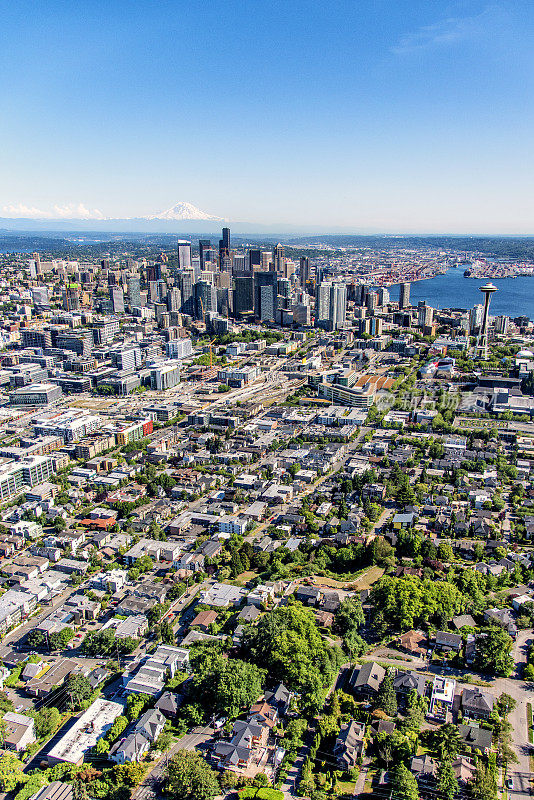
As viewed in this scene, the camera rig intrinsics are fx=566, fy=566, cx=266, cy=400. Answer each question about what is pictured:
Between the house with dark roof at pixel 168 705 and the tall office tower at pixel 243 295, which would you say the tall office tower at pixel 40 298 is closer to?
the tall office tower at pixel 243 295

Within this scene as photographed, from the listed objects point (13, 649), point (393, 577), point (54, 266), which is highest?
point (54, 266)

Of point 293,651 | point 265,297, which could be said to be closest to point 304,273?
point 265,297

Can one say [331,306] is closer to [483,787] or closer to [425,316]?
[425,316]

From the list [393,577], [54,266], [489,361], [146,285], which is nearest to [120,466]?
[393,577]

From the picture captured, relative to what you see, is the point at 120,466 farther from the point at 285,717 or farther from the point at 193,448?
the point at 285,717

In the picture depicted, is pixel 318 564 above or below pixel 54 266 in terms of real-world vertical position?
below

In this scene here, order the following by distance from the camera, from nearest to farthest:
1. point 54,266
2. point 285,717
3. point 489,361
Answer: point 285,717 < point 489,361 < point 54,266
